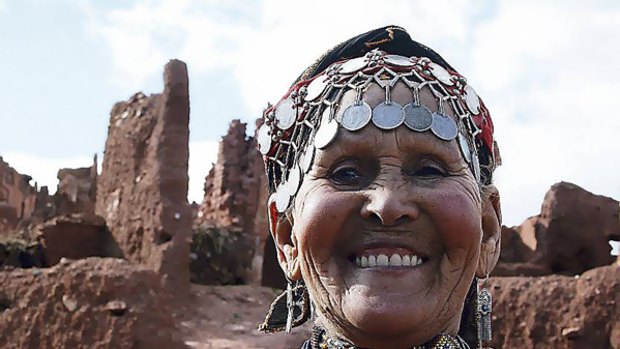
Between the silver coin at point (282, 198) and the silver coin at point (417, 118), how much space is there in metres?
0.41

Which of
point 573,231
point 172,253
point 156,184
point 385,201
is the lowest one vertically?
point 385,201

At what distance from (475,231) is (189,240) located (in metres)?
11.0

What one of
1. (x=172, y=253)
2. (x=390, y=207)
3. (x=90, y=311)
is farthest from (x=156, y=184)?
(x=390, y=207)

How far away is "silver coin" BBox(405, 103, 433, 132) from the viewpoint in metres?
2.06

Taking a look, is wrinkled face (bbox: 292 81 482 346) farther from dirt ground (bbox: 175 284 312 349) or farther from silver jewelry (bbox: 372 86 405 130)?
dirt ground (bbox: 175 284 312 349)

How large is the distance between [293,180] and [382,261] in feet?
1.20

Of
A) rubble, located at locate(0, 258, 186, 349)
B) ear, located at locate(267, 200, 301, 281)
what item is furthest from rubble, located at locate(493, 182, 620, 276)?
ear, located at locate(267, 200, 301, 281)

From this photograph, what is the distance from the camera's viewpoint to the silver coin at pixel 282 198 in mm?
2242

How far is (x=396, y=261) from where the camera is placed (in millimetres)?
2002

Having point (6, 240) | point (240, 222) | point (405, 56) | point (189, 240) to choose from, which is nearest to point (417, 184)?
point (405, 56)

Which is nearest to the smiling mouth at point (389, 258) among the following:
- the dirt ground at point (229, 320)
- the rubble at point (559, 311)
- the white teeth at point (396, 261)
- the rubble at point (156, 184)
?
the white teeth at point (396, 261)

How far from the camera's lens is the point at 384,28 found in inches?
98.6

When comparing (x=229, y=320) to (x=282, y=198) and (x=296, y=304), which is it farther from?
(x=282, y=198)

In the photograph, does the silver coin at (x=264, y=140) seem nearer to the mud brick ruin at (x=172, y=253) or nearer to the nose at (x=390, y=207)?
the nose at (x=390, y=207)
